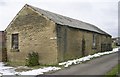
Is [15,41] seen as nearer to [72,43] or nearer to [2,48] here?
[2,48]

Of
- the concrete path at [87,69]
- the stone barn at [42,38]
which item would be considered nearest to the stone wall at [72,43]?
the stone barn at [42,38]

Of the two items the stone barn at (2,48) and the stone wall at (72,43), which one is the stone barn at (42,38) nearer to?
the stone wall at (72,43)

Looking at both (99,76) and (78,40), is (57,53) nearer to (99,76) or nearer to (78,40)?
(78,40)

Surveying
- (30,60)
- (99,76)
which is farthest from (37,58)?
(99,76)

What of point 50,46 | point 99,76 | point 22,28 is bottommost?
point 99,76

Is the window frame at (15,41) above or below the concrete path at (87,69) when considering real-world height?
above

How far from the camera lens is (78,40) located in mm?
27422

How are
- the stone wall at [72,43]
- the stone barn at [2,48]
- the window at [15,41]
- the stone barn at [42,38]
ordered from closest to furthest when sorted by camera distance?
the stone barn at [42,38] → the stone wall at [72,43] → the window at [15,41] → the stone barn at [2,48]

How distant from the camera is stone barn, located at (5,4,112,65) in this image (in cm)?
2275

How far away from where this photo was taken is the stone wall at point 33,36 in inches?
897

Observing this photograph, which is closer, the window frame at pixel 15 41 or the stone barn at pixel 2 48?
the window frame at pixel 15 41

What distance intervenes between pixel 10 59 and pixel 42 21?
6.57 m

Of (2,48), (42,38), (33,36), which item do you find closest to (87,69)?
(42,38)

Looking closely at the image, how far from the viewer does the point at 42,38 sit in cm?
2348
